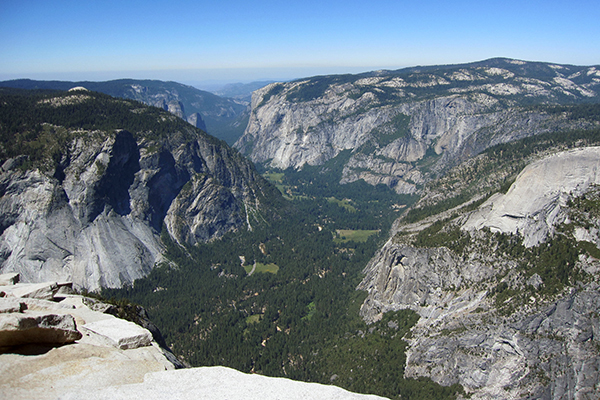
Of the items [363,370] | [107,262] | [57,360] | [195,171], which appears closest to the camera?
[57,360]

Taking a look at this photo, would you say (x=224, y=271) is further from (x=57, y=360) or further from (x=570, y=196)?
(x=57, y=360)

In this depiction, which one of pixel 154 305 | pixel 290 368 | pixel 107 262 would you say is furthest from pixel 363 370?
pixel 107 262

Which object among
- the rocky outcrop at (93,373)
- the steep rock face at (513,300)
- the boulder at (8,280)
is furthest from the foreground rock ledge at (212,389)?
the steep rock face at (513,300)

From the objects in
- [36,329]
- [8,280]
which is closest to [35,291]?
[8,280]

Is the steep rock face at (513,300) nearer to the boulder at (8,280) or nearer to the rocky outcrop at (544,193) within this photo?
the rocky outcrop at (544,193)

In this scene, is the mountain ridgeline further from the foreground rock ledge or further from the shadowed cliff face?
the foreground rock ledge
